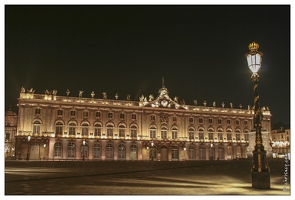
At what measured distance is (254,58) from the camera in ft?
41.6

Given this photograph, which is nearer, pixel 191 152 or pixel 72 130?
pixel 72 130

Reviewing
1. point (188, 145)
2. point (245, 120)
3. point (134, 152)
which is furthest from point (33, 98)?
point (245, 120)

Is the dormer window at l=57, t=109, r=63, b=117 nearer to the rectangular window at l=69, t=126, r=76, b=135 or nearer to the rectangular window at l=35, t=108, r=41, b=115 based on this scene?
the rectangular window at l=69, t=126, r=76, b=135

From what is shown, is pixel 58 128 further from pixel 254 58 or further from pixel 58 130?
pixel 254 58

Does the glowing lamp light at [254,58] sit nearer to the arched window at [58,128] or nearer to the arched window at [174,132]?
the arched window at [58,128]

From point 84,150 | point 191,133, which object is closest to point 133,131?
point 84,150

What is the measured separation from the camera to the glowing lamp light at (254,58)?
41.4ft

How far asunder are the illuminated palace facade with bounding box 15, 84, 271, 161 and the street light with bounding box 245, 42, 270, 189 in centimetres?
3978

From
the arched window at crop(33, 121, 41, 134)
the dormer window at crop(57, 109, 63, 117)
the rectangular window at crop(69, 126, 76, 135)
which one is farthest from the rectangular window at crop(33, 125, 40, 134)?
the rectangular window at crop(69, 126, 76, 135)

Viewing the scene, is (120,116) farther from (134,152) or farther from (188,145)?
(188,145)

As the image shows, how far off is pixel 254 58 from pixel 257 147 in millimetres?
3365

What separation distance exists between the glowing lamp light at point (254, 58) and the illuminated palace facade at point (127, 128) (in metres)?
39.8

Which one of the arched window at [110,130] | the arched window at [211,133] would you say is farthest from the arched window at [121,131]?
the arched window at [211,133]
